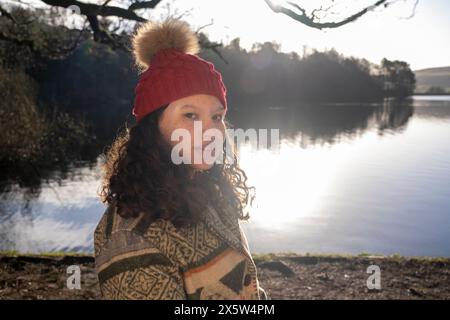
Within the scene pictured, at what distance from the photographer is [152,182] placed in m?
1.88

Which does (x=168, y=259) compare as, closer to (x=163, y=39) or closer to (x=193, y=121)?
(x=193, y=121)

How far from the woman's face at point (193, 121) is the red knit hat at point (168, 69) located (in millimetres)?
40

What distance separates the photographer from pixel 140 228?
1707mm

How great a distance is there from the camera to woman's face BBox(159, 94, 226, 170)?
195 cm

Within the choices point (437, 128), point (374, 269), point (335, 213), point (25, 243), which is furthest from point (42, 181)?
point (437, 128)

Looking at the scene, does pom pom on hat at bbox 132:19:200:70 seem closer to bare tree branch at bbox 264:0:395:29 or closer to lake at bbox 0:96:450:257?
bare tree branch at bbox 264:0:395:29

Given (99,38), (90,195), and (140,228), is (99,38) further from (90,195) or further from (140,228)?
(90,195)

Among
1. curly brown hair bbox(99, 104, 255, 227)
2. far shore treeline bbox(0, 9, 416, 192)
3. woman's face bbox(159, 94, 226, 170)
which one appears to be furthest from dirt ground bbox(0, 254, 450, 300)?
woman's face bbox(159, 94, 226, 170)

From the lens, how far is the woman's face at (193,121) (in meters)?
1.95

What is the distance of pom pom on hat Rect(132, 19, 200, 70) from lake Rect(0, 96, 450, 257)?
12.0m

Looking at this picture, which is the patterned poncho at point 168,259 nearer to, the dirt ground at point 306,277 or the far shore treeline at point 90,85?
the far shore treeline at point 90,85

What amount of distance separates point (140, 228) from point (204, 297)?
16.3 inches

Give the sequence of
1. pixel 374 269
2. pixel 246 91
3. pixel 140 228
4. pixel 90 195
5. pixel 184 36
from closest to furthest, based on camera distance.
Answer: pixel 140 228 < pixel 184 36 < pixel 374 269 < pixel 90 195 < pixel 246 91

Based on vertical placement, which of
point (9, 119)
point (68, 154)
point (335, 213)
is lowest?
point (335, 213)
